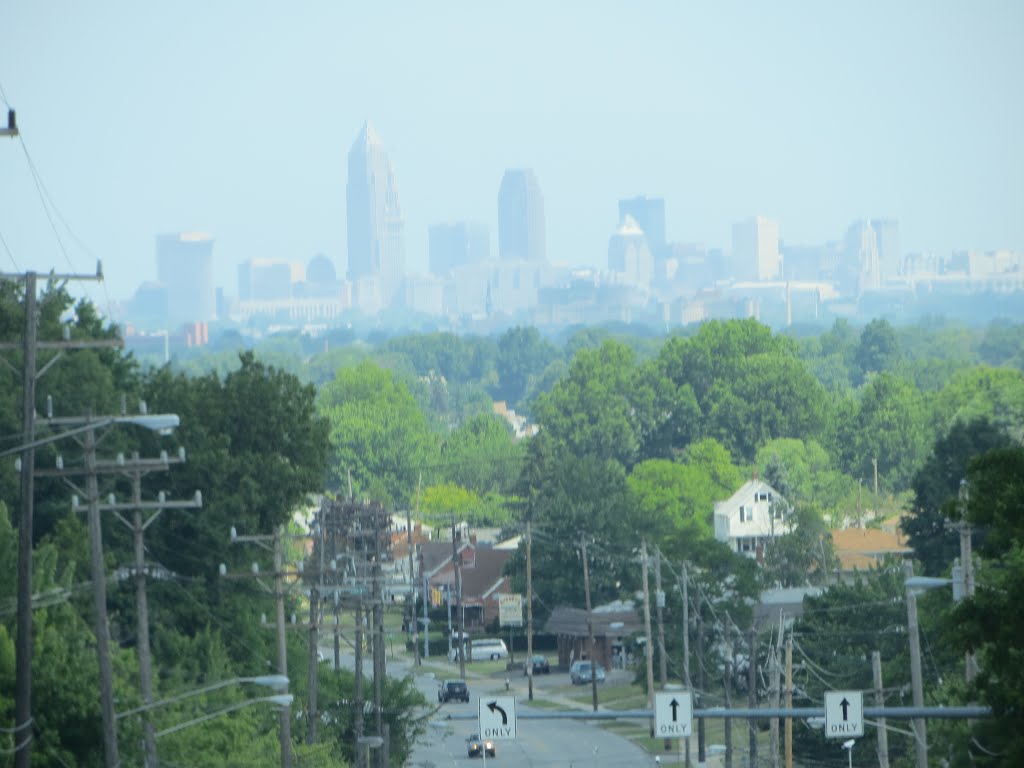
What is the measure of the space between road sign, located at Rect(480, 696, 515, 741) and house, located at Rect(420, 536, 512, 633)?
81.3 metres

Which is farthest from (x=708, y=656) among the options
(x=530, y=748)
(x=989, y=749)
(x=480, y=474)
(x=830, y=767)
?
(x=480, y=474)

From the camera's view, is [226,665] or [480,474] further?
[480,474]

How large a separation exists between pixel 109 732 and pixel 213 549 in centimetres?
3307

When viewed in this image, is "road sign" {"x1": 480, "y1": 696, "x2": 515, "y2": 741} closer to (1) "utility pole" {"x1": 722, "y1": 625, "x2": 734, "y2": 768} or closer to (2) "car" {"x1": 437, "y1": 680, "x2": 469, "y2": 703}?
(1) "utility pole" {"x1": 722, "y1": 625, "x2": 734, "y2": 768}

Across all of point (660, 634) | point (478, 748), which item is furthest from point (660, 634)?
point (478, 748)

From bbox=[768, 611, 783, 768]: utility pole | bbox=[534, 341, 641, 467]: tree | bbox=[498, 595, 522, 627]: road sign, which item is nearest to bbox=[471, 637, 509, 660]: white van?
bbox=[498, 595, 522, 627]: road sign

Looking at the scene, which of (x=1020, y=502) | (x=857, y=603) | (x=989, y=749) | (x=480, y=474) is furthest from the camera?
(x=480, y=474)

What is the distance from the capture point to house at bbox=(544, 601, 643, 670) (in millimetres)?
102625

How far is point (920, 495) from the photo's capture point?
9369 centimetres

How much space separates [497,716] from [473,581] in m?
88.8

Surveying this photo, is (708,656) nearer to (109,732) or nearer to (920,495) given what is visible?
(920,495)

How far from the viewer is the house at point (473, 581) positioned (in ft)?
415

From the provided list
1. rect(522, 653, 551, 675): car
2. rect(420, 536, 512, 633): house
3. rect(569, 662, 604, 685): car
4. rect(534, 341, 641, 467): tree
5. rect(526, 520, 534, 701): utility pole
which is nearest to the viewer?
rect(526, 520, 534, 701): utility pole

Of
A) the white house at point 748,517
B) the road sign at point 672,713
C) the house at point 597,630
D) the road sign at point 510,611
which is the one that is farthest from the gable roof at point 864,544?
the road sign at point 672,713
